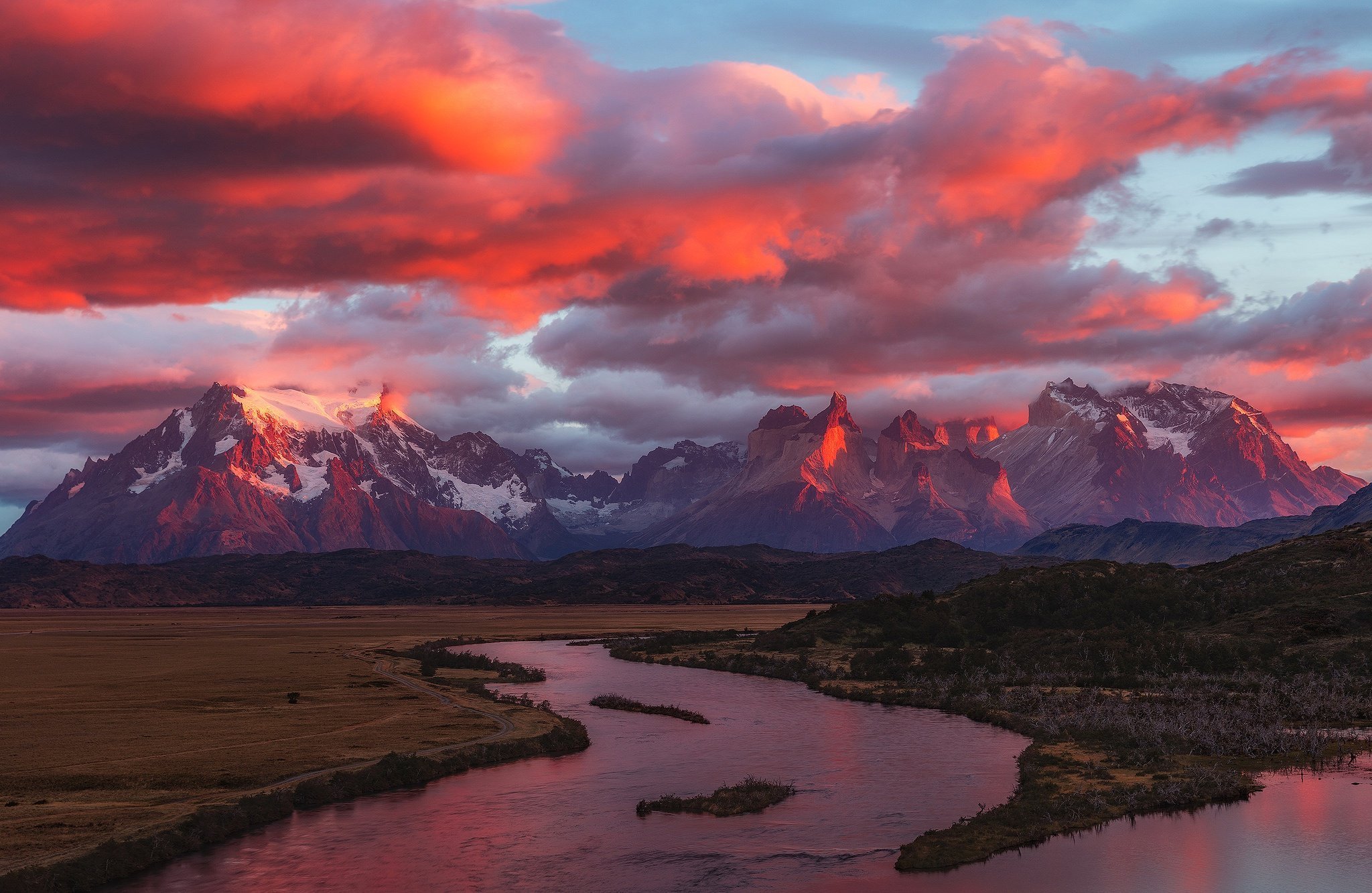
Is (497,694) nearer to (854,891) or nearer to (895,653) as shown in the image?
(895,653)

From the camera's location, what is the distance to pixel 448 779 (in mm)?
68812

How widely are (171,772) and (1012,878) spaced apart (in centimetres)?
4524

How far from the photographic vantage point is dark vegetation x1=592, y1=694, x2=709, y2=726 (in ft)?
317

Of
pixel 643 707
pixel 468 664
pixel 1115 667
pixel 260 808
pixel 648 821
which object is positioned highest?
pixel 1115 667

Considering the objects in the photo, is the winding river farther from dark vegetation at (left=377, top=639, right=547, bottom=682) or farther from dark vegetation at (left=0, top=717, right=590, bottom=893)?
dark vegetation at (left=377, top=639, right=547, bottom=682)

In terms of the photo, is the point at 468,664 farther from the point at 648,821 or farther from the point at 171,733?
the point at 648,821

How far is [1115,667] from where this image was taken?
4633 inches

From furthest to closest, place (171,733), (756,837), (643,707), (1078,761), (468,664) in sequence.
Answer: (468,664) → (643,707) → (171,733) → (1078,761) → (756,837)

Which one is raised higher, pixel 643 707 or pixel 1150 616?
pixel 1150 616

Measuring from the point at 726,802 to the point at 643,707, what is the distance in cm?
4476

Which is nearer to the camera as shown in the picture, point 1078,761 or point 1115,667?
point 1078,761

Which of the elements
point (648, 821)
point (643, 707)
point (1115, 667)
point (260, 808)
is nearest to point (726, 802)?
point (648, 821)

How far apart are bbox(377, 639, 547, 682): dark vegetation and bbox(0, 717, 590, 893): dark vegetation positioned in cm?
5016

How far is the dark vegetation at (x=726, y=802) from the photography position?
59188mm
